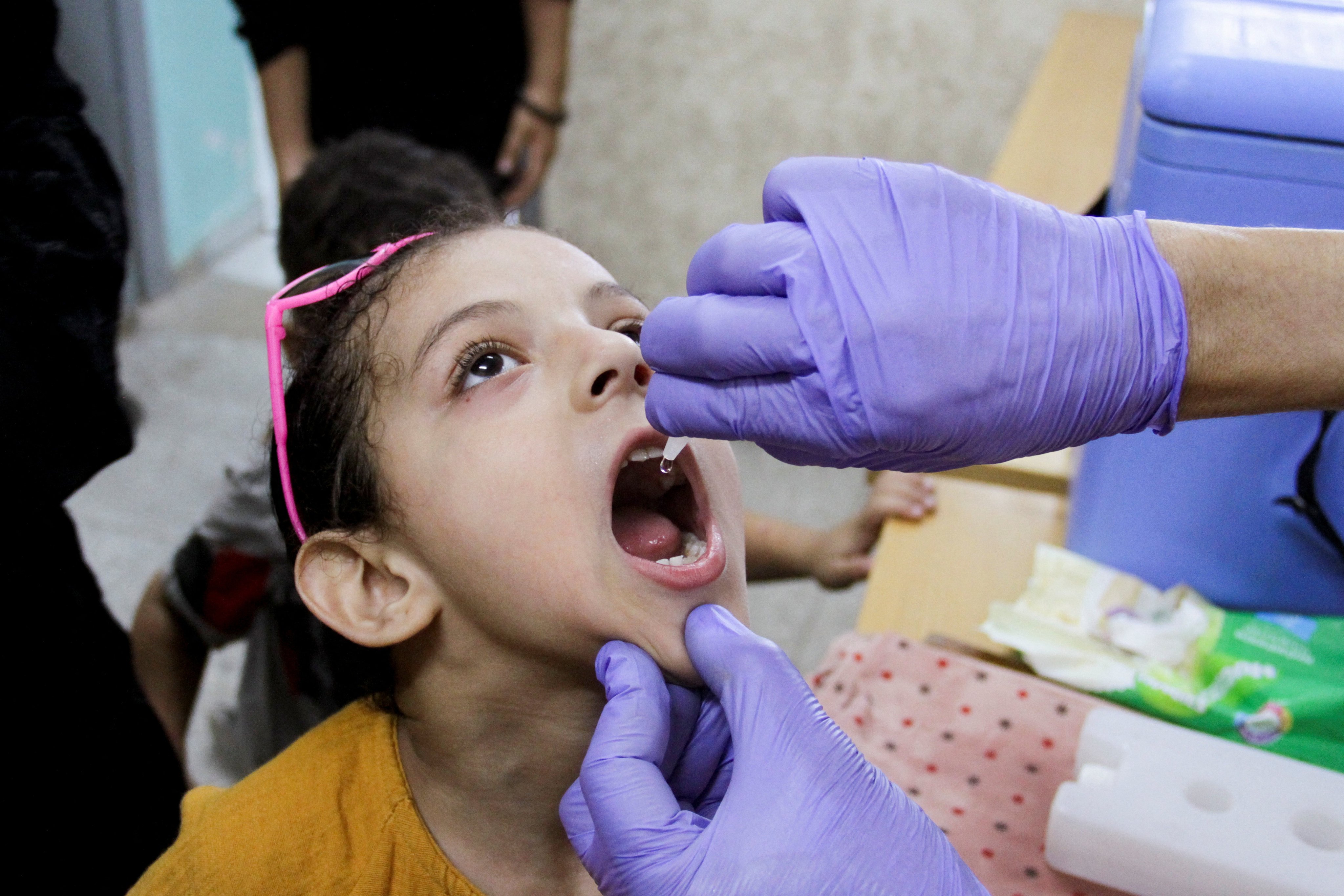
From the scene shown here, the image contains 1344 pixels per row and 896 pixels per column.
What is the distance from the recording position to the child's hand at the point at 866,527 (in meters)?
1.49

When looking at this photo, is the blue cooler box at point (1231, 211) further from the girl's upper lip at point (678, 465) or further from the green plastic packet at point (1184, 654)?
the girl's upper lip at point (678, 465)

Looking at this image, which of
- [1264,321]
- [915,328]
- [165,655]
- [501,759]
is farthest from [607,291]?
[165,655]

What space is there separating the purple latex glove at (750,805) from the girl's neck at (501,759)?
0.36 ft

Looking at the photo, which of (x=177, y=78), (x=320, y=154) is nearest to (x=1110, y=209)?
(x=320, y=154)

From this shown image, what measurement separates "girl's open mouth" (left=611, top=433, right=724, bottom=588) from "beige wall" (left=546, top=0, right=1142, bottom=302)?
2116 millimetres

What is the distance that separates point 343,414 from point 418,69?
1.62 m

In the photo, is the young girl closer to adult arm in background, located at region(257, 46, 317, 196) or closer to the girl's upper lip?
the girl's upper lip

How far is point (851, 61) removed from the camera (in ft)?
10.8

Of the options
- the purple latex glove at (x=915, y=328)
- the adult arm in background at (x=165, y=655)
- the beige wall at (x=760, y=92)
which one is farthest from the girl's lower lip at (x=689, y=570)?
the beige wall at (x=760, y=92)

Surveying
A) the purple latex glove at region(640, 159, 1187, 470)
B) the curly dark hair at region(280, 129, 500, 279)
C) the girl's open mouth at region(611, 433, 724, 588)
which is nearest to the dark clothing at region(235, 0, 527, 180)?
the curly dark hair at region(280, 129, 500, 279)

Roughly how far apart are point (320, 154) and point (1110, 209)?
4.17ft

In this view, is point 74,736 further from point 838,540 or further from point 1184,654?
point 1184,654

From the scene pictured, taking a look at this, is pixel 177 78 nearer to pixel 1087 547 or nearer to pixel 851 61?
pixel 851 61

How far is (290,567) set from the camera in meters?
1.44
